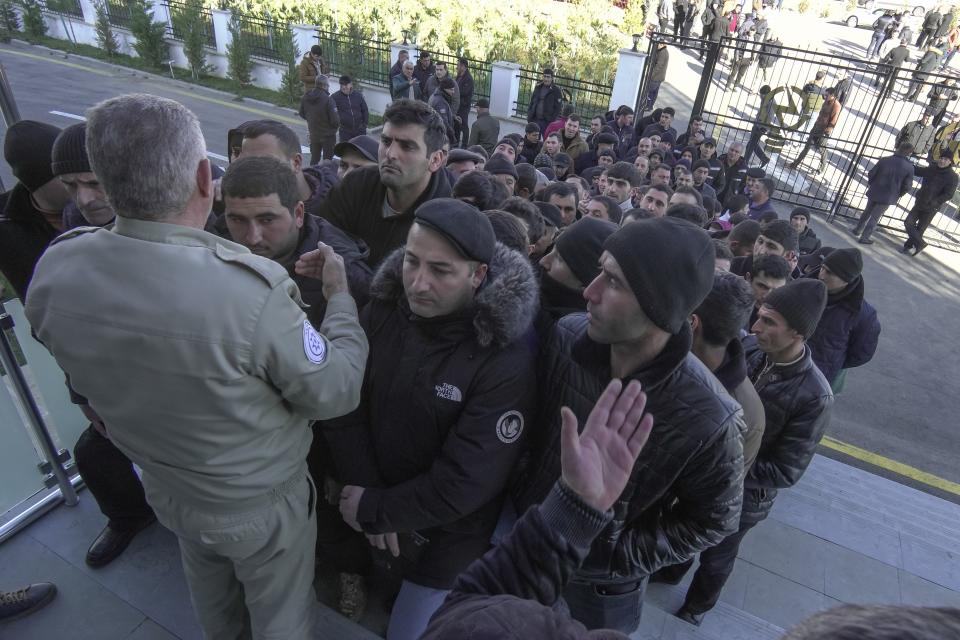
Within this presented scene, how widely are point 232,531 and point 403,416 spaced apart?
0.63 m

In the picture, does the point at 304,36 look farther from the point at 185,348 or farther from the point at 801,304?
the point at 185,348

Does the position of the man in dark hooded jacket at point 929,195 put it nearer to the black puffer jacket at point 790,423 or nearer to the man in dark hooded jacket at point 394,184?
the black puffer jacket at point 790,423

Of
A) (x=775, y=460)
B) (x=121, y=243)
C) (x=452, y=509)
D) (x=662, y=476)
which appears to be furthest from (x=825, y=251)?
Result: (x=121, y=243)

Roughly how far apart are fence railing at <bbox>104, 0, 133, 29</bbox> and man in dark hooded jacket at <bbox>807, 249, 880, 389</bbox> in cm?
2290

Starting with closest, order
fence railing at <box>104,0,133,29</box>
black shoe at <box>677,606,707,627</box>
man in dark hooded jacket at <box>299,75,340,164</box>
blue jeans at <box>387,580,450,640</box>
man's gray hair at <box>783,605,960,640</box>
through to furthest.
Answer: man's gray hair at <box>783,605,960,640</box> < blue jeans at <box>387,580,450,640</box> < black shoe at <box>677,606,707,627</box> < man in dark hooded jacket at <box>299,75,340,164</box> < fence railing at <box>104,0,133,29</box>

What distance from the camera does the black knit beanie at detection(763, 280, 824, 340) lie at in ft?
8.66

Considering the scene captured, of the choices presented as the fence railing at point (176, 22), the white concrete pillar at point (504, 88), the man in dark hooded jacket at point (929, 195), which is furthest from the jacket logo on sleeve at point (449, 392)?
the fence railing at point (176, 22)

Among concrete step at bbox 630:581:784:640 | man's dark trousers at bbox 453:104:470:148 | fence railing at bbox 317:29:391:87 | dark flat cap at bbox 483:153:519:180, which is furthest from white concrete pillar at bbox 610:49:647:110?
concrete step at bbox 630:581:784:640

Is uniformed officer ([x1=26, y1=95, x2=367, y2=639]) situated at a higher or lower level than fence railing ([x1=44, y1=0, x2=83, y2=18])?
higher

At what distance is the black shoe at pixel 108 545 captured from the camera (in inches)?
97.2

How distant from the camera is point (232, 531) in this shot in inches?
62.8

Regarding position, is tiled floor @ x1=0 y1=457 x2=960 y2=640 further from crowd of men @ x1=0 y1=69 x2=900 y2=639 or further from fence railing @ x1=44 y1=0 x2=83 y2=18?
fence railing @ x1=44 y1=0 x2=83 y2=18

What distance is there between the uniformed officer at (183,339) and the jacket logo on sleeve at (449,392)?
32cm

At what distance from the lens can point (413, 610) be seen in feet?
6.81
